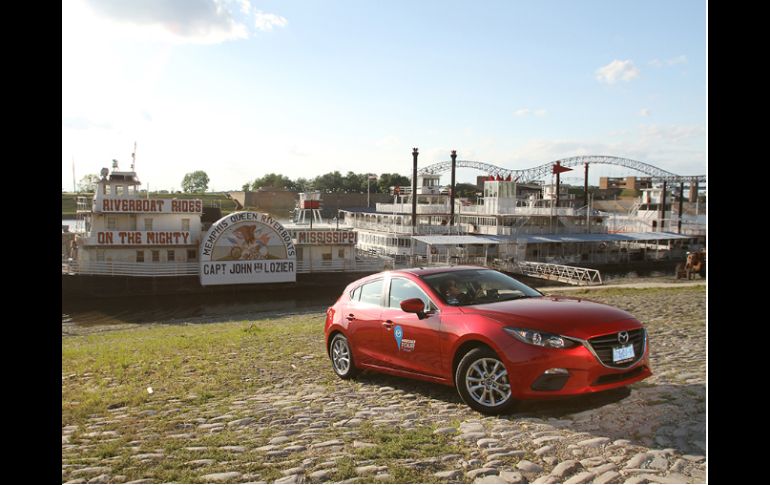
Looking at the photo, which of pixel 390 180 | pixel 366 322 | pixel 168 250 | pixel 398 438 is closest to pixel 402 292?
pixel 366 322

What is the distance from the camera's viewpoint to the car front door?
256 inches

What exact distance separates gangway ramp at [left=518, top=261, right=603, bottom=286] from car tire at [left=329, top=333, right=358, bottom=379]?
112 feet

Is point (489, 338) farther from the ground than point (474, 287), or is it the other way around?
point (474, 287)

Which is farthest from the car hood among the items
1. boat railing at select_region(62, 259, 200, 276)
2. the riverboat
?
boat railing at select_region(62, 259, 200, 276)

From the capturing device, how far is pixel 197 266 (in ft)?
123

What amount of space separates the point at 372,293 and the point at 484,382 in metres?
2.20

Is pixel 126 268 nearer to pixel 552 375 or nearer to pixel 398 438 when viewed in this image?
pixel 398 438

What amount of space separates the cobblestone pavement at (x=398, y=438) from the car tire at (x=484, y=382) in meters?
0.14

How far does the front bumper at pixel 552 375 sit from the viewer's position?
18.2 feet

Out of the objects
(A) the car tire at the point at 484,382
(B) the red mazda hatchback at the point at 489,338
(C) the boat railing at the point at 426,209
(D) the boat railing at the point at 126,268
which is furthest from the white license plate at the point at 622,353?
(C) the boat railing at the point at 426,209

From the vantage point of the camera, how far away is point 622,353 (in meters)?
5.86

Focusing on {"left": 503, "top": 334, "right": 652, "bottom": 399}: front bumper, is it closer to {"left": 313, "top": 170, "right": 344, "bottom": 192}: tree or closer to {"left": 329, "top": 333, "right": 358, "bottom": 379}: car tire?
{"left": 329, "top": 333, "right": 358, "bottom": 379}: car tire

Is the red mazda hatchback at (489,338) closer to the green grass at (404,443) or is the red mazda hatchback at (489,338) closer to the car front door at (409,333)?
the car front door at (409,333)
